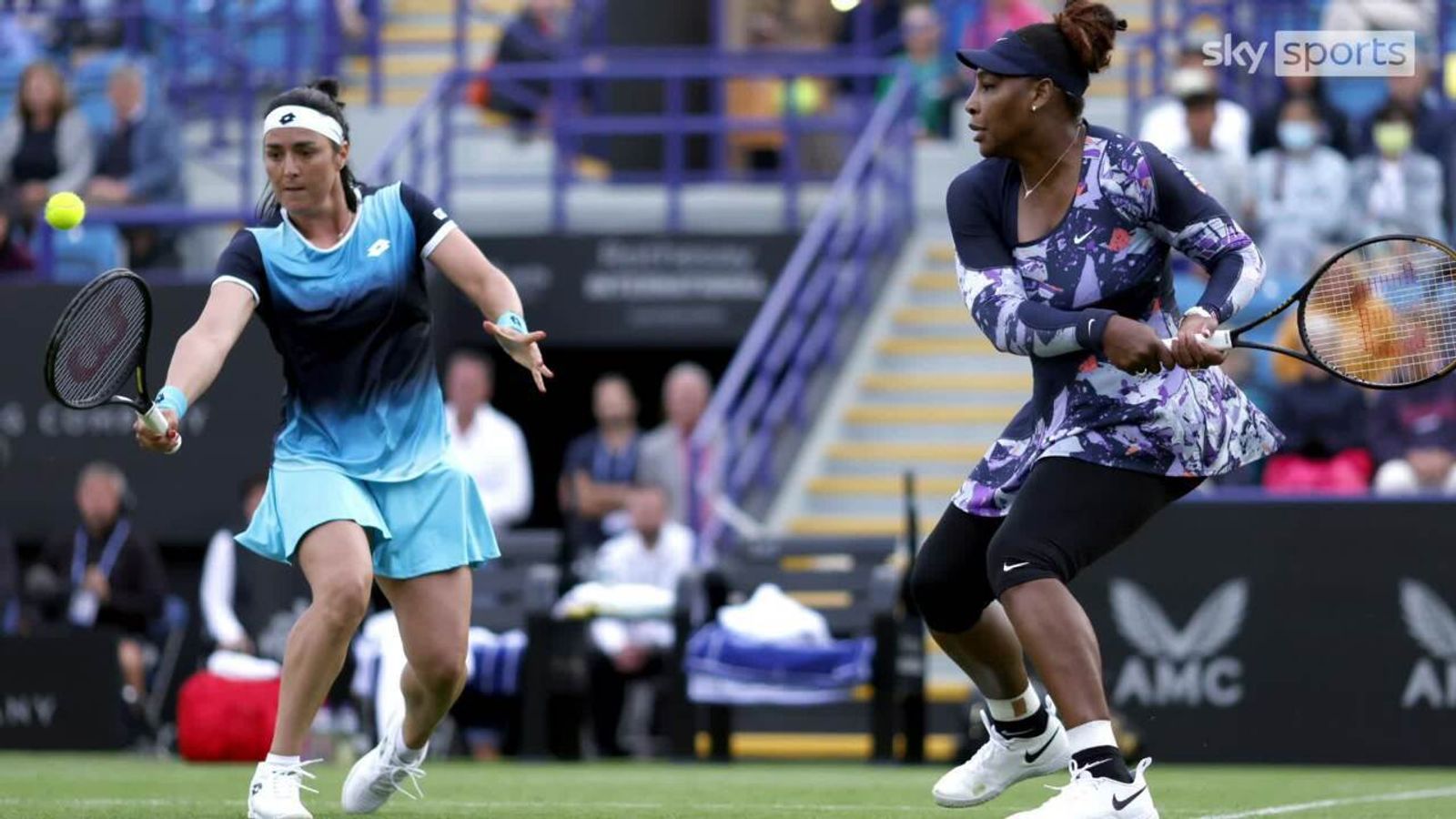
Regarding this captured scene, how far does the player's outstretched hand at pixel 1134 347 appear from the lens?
20.8 feet

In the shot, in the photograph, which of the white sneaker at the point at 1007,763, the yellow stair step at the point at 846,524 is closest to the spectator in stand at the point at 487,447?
the yellow stair step at the point at 846,524

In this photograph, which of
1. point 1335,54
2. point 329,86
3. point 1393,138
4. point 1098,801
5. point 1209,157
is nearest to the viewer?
point 1098,801

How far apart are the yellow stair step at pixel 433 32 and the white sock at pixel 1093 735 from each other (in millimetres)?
13776

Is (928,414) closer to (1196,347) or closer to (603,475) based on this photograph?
(603,475)

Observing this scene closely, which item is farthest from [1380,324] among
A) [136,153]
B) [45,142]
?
[45,142]

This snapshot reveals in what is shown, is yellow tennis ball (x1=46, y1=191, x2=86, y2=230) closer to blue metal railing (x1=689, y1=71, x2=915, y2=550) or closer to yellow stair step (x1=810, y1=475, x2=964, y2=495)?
blue metal railing (x1=689, y1=71, x2=915, y2=550)

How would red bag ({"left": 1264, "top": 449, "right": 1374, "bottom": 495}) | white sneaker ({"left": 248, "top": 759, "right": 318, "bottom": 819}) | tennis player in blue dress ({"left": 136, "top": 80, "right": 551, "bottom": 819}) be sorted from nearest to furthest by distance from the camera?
white sneaker ({"left": 248, "top": 759, "right": 318, "bottom": 819})
tennis player in blue dress ({"left": 136, "top": 80, "right": 551, "bottom": 819})
red bag ({"left": 1264, "top": 449, "right": 1374, "bottom": 495})

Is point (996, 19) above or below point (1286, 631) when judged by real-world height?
above

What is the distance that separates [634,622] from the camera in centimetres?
1338

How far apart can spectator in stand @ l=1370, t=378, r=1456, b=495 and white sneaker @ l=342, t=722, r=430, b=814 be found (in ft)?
20.4

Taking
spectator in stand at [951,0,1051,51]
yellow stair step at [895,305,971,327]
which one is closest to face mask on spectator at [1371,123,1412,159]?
spectator in stand at [951,0,1051,51]

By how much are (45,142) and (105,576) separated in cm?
379

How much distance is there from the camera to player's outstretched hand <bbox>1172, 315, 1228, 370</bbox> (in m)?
6.29

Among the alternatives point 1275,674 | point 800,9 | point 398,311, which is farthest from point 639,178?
point 398,311
